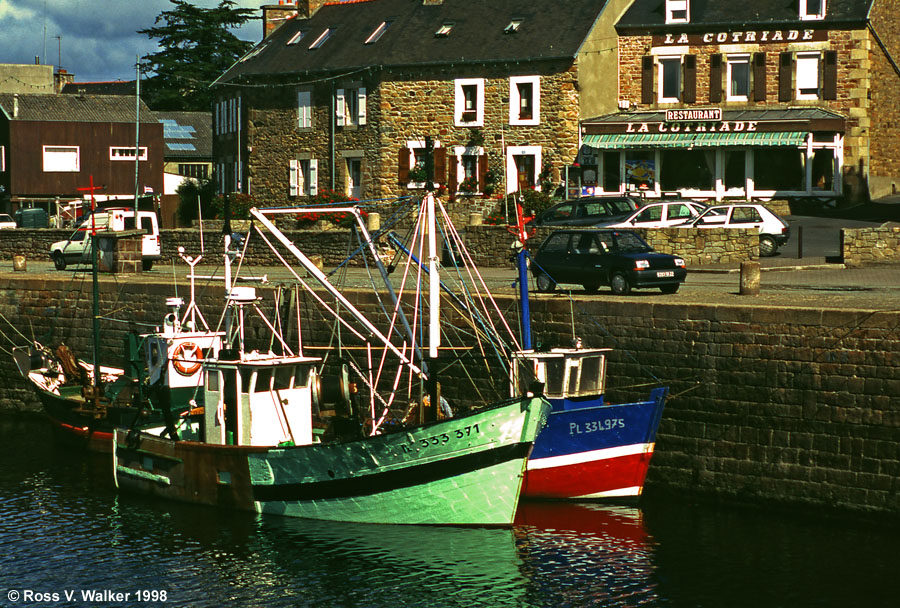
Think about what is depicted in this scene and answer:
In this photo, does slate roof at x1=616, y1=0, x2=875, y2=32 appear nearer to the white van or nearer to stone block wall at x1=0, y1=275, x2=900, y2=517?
the white van

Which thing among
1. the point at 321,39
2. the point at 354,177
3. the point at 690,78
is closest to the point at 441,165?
the point at 354,177

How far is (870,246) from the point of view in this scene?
33.6 m

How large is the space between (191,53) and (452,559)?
76.8 meters

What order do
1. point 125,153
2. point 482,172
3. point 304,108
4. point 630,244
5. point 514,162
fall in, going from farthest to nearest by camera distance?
1. point 125,153
2. point 304,108
3. point 482,172
4. point 514,162
5. point 630,244

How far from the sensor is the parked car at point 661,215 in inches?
1467

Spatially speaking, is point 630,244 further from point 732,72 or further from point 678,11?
point 678,11

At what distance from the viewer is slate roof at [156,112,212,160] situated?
83.1m

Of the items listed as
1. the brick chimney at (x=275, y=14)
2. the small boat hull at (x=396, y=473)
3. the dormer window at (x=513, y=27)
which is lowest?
the small boat hull at (x=396, y=473)

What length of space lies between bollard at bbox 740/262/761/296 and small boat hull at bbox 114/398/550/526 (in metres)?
7.41

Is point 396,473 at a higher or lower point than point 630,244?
lower

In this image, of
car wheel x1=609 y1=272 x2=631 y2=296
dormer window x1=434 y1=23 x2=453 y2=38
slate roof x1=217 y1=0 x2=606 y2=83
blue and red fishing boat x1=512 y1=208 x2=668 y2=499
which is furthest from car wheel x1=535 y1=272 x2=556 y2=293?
dormer window x1=434 y1=23 x2=453 y2=38

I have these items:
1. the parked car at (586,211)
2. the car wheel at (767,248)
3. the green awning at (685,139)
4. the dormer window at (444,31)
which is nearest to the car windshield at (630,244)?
the car wheel at (767,248)

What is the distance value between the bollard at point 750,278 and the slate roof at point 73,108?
54223 millimetres

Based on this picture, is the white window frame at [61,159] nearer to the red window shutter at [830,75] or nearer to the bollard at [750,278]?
the red window shutter at [830,75]
